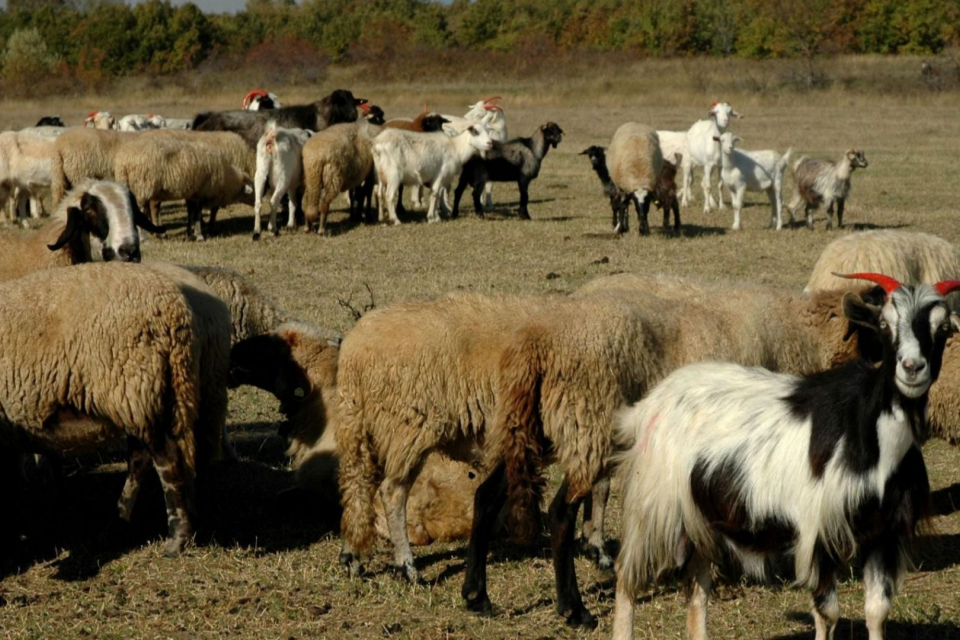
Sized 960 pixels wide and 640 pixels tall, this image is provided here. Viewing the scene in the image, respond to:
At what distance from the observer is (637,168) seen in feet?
56.4

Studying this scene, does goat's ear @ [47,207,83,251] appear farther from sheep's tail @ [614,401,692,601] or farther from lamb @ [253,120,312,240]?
lamb @ [253,120,312,240]

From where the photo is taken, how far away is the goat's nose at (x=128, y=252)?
28.4ft

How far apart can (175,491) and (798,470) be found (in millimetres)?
3334

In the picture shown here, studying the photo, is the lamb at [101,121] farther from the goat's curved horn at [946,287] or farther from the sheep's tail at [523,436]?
the goat's curved horn at [946,287]

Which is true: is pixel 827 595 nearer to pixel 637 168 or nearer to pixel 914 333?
pixel 914 333

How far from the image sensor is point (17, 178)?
17578 mm

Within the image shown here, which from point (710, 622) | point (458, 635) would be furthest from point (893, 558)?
point (458, 635)

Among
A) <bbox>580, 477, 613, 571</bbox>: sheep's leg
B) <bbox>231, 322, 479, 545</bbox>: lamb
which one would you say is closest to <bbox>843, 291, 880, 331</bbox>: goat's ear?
<bbox>580, 477, 613, 571</bbox>: sheep's leg

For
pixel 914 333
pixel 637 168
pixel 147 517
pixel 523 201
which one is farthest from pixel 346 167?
pixel 914 333

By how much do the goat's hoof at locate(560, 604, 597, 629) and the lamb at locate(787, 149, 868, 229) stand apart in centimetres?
1304

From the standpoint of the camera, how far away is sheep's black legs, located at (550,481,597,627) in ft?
18.0

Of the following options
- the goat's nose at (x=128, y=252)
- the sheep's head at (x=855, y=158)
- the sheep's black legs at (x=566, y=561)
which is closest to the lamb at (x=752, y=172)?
the sheep's head at (x=855, y=158)

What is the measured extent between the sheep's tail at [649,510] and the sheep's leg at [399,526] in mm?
1394

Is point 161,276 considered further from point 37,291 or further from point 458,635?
point 458,635
